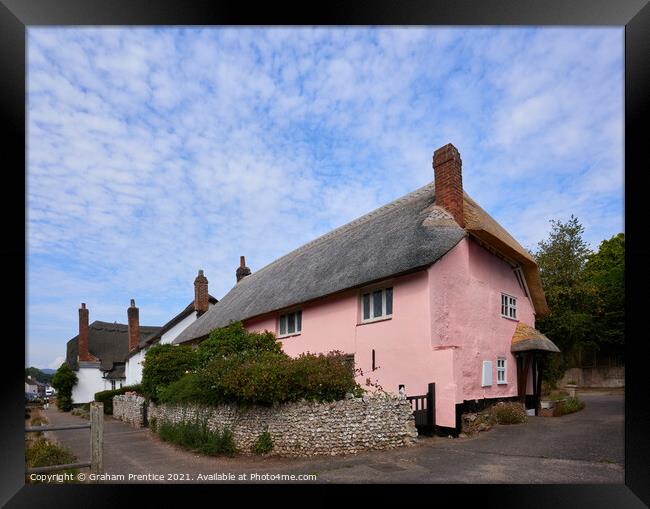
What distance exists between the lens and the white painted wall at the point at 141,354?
2216cm

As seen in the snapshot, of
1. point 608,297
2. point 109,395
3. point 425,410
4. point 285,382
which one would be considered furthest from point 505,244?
point 109,395

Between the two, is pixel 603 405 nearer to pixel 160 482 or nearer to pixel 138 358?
pixel 160 482

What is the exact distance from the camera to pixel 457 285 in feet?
36.7

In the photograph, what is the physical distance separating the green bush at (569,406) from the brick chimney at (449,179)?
217 inches

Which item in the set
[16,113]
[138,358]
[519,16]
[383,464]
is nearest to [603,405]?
[383,464]

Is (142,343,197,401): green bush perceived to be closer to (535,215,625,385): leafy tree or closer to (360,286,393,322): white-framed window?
(360,286,393,322): white-framed window

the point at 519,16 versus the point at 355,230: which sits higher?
the point at 519,16

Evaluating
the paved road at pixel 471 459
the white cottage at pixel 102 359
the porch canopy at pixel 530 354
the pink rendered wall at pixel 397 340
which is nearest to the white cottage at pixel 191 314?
the white cottage at pixel 102 359

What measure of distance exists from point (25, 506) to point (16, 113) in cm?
509

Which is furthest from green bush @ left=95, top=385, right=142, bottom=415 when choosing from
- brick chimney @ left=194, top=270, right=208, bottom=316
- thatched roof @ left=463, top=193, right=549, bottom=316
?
thatched roof @ left=463, top=193, right=549, bottom=316

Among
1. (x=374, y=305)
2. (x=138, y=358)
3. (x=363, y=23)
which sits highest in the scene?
(x=363, y=23)

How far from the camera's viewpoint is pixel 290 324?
16.1 meters

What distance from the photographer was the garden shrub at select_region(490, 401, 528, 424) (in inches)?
440

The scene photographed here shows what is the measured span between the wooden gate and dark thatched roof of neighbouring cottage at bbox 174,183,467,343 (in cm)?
296
